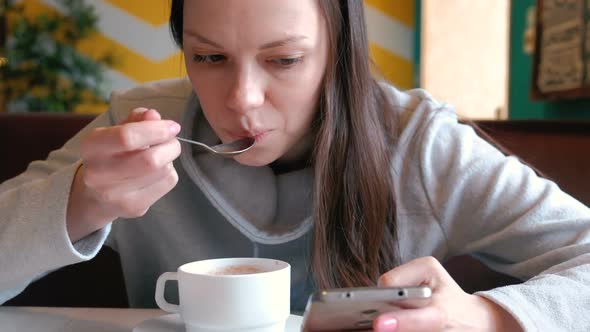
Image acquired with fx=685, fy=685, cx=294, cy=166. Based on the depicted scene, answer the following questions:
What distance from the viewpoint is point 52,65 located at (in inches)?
199

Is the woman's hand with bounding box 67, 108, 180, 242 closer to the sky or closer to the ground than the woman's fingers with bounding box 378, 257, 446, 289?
closer to the sky

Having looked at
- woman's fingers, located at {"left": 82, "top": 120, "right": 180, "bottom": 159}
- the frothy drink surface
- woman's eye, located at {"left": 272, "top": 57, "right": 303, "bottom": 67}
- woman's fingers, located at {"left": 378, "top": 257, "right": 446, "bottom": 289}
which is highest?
woman's eye, located at {"left": 272, "top": 57, "right": 303, "bottom": 67}

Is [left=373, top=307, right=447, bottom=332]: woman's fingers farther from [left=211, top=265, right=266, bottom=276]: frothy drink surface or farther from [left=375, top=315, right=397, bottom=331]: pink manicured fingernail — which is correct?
[left=211, top=265, right=266, bottom=276]: frothy drink surface

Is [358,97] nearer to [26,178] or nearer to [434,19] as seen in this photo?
[26,178]

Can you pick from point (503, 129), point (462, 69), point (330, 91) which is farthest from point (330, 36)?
point (462, 69)

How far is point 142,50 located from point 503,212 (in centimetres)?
462

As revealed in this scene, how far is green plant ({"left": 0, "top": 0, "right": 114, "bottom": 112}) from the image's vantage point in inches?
199

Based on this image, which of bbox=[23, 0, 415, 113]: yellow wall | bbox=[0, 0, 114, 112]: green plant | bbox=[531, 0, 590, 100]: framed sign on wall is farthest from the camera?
bbox=[23, 0, 415, 113]: yellow wall

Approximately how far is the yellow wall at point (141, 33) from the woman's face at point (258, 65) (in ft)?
14.2

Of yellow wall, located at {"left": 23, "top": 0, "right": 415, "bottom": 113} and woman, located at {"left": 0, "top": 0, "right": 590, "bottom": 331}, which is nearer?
woman, located at {"left": 0, "top": 0, "right": 590, "bottom": 331}

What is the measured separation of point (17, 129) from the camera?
136 cm

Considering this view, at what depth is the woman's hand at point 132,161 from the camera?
2.27ft

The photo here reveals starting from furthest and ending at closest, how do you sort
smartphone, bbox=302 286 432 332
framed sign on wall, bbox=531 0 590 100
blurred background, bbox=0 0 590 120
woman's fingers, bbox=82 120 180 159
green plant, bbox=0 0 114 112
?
green plant, bbox=0 0 114 112, blurred background, bbox=0 0 590 120, framed sign on wall, bbox=531 0 590 100, woman's fingers, bbox=82 120 180 159, smartphone, bbox=302 286 432 332

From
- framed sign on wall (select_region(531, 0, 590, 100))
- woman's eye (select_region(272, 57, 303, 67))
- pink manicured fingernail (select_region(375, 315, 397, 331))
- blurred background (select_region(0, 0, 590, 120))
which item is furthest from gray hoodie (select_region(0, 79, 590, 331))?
blurred background (select_region(0, 0, 590, 120))
